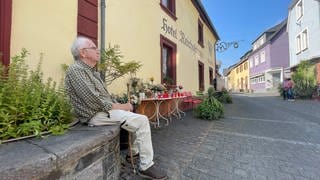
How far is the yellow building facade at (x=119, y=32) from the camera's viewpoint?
2742 millimetres

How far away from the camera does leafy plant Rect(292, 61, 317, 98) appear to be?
15.3 metres

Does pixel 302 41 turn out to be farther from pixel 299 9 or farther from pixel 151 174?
pixel 151 174

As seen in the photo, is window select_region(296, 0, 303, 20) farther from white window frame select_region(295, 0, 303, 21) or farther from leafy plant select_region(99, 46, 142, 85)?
leafy plant select_region(99, 46, 142, 85)

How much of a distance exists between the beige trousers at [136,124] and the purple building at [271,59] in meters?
28.5

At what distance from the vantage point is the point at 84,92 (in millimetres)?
2193

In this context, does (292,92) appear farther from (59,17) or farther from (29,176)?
(29,176)

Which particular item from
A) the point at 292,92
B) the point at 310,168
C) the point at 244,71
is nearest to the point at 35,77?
the point at 310,168

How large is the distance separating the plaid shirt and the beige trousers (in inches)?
3.1

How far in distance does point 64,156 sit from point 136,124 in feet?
3.22

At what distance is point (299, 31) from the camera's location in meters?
19.5

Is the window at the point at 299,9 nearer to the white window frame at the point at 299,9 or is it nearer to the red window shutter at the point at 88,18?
the white window frame at the point at 299,9

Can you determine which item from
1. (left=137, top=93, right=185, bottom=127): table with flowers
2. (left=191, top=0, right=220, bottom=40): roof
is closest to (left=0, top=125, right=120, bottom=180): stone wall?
(left=137, top=93, right=185, bottom=127): table with flowers

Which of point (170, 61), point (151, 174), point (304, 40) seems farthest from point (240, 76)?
point (151, 174)

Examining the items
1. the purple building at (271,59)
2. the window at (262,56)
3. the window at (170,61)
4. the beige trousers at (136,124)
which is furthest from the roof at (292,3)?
the beige trousers at (136,124)
